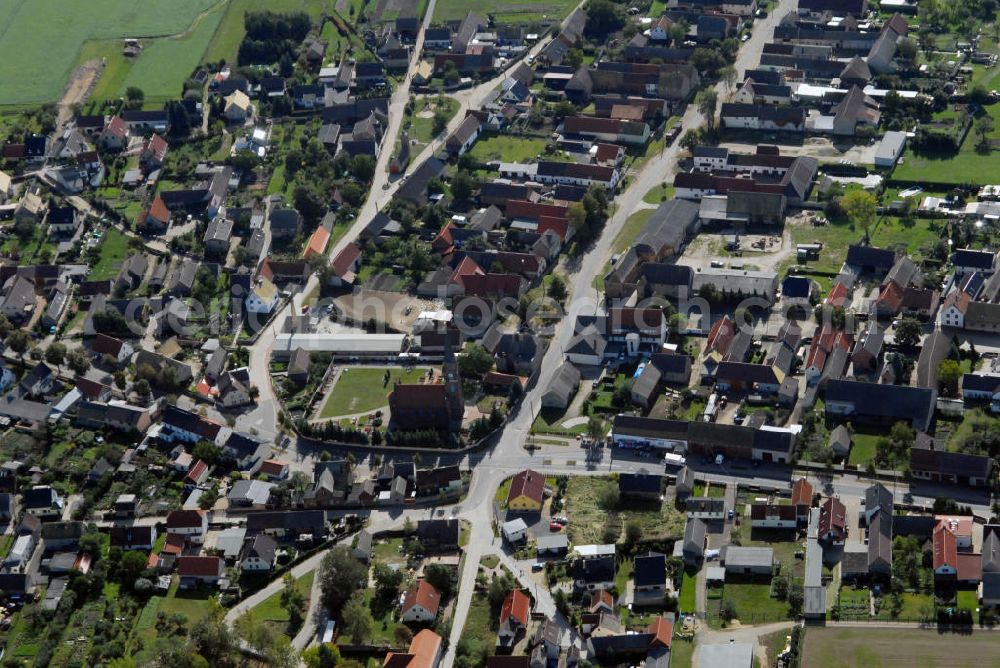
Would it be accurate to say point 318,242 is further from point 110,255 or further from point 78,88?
point 78,88

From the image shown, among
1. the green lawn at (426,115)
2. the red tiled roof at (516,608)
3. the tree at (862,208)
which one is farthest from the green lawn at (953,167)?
the red tiled roof at (516,608)

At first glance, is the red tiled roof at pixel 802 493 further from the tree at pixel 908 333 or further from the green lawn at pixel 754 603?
the tree at pixel 908 333

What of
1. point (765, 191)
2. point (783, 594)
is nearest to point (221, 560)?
point (783, 594)

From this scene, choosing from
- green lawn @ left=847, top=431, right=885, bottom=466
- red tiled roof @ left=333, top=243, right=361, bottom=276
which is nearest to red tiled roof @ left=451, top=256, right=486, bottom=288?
red tiled roof @ left=333, top=243, right=361, bottom=276

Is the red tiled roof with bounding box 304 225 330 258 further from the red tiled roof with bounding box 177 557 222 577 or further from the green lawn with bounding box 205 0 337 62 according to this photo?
the green lawn with bounding box 205 0 337 62

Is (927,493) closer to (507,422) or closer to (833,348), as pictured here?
(833,348)

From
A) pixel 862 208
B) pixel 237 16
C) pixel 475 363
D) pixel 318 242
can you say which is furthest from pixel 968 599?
pixel 237 16

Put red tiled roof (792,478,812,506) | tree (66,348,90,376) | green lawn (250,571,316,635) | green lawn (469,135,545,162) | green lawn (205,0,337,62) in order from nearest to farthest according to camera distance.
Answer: green lawn (250,571,316,635) < red tiled roof (792,478,812,506) < tree (66,348,90,376) < green lawn (469,135,545,162) < green lawn (205,0,337,62)
